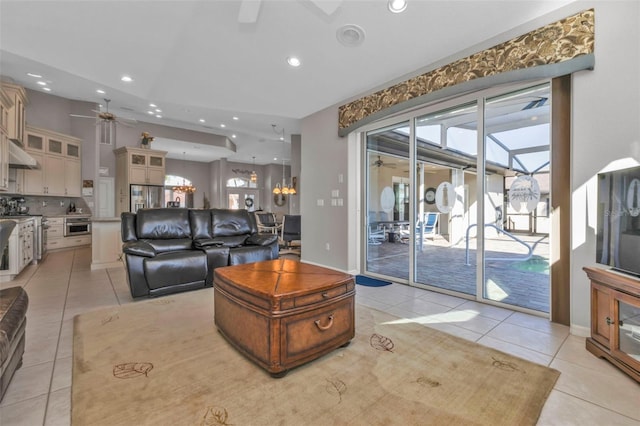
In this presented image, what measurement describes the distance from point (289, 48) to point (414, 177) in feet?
7.83

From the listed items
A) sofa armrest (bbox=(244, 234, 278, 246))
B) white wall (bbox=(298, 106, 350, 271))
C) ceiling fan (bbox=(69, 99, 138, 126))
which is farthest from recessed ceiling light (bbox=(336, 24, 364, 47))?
ceiling fan (bbox=(69, 99, 138, 126))

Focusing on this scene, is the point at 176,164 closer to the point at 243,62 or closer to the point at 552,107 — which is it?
the point at 243,62

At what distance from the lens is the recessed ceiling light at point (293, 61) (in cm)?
370

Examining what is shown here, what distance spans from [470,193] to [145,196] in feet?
29.0

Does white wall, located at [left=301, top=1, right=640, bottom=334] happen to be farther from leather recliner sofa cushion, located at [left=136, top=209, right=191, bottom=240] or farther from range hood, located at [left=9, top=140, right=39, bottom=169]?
range hood, located at [left=9, top=140, right=39, bottom=169]

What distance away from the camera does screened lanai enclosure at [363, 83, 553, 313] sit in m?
2.94

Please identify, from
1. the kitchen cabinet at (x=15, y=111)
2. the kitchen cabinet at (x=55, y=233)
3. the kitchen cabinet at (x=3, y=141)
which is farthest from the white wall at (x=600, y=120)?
the kitchen cabinet at (x=55, y=233)

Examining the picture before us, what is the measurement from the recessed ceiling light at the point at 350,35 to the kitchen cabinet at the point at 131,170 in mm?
7492

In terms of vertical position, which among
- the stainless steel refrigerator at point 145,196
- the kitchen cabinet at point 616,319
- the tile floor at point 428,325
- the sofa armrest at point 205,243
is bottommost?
the tile floor at point 428,325

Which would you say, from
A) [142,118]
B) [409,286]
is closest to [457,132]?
[409,286]

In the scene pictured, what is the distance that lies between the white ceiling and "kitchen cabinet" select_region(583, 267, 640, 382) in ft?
7.91

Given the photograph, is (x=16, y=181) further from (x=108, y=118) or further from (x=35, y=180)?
(x=108, y=118)

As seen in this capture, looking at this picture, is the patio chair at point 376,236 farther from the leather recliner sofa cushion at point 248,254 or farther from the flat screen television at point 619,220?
the flat screen television at point 619,220

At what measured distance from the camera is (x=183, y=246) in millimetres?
3719
